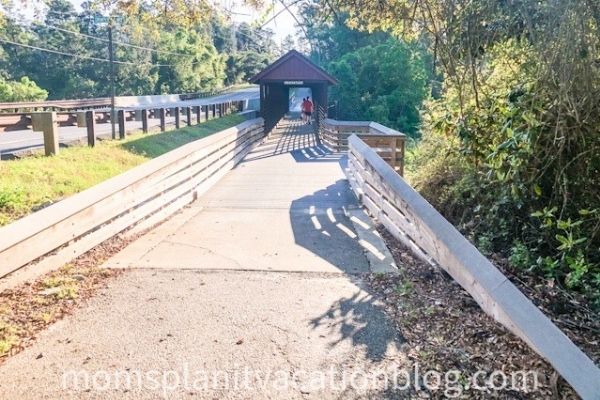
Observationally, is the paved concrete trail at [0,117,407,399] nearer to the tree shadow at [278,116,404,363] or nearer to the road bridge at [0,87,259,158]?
the tree shadow at [278,116,404,363]

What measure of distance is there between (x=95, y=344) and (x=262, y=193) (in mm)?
6174

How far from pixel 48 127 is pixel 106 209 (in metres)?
4.29

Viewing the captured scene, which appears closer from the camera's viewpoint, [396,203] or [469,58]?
[469,58]

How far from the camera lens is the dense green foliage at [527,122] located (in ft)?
11.7

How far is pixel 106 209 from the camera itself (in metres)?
4.82

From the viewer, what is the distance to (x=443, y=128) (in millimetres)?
5492

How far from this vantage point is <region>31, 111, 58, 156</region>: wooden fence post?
26.7 feet

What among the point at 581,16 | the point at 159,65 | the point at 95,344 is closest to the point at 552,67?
the point at 581,16

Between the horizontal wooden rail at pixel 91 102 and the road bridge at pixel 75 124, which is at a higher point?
the horizontal wooden rail at pixel 91 102

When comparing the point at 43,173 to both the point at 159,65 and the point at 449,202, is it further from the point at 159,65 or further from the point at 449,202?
the point at 159,65

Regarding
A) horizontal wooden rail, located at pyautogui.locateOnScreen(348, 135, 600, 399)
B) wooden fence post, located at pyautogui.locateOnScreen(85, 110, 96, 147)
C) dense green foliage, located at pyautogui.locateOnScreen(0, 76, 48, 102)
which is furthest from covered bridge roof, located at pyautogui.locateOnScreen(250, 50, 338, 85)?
dense green foliage, located at pyautogui.locateOnScreen(0, 76, 48, 102)

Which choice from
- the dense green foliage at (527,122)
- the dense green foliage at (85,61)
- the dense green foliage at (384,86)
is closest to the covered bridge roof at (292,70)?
the dense green foliage at (384,86)

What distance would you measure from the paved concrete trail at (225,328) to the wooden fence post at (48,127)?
12.0 ft

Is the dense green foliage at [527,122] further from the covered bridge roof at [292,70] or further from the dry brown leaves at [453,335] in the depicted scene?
the covered bridge roof at [292,70]
